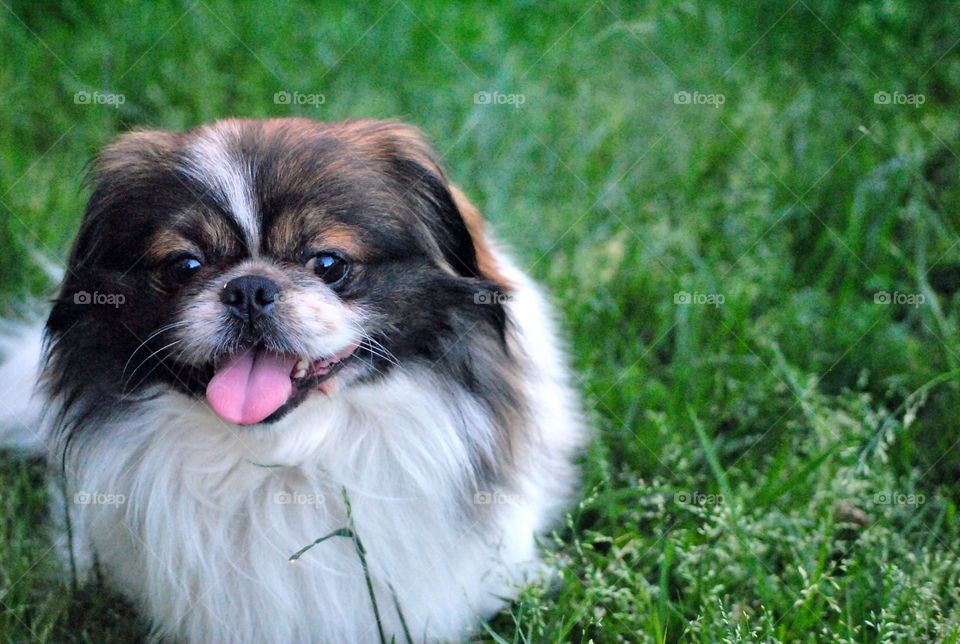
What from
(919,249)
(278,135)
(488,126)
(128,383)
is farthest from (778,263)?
(128,383)

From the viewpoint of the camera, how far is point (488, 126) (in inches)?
202

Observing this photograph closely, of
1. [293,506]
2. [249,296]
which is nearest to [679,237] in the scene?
[293,506]

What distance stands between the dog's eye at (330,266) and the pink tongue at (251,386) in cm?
24

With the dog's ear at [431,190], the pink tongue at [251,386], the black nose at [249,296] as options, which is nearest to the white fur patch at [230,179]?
the black nose at [249,296]

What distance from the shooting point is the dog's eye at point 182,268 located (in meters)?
2.51

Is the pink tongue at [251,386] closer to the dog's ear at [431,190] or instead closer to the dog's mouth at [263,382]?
the dog's mouth at [263,382]

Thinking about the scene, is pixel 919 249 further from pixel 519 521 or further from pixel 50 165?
pixel 50 165

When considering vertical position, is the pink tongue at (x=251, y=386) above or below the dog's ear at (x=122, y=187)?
below

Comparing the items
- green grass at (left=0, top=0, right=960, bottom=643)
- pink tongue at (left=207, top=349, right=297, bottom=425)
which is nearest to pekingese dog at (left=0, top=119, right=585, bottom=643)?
pink tongue at (left=207, top=349, right=297, bottom=425)

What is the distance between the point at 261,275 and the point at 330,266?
8.3 inches

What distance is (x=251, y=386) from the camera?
2.48 m

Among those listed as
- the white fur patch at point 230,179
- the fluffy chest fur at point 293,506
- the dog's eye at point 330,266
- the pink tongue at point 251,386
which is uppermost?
the white fur patch at point 230,179

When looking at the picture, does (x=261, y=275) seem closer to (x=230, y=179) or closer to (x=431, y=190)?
(x=230, y=179)

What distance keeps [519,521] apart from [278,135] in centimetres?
140
